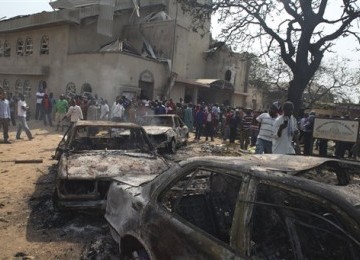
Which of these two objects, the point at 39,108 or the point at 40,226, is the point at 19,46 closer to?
the point at 39,108

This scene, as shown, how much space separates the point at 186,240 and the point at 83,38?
2472 cm

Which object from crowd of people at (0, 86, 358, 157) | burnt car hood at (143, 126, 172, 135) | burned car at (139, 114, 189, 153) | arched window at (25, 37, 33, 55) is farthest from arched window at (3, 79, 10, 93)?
burnt car hood at (143, 126, 172, 135)

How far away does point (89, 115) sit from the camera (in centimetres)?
1811

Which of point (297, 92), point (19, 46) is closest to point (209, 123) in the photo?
point (297, 92)

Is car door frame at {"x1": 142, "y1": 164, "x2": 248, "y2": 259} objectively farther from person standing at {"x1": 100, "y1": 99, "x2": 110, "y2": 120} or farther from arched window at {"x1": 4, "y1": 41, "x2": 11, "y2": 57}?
arched window at {"x1": 4, "y1": 41, "x2": 11, "y2": 57}

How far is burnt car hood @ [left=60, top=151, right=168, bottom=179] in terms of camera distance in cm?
553

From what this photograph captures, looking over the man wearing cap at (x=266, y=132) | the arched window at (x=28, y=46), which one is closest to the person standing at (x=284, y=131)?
the man wearing cap at (x=266, y=132)

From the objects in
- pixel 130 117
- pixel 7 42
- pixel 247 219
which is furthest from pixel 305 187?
pixel 7 42

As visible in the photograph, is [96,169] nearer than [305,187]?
No

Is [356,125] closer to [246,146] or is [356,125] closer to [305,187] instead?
[246,146]

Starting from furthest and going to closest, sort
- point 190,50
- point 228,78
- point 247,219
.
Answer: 1. point 228,78
2. point 190,50
3. point 247,219

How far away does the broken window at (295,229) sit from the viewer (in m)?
2.20

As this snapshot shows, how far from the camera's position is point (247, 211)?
242 cm

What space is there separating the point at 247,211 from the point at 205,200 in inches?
43.8
